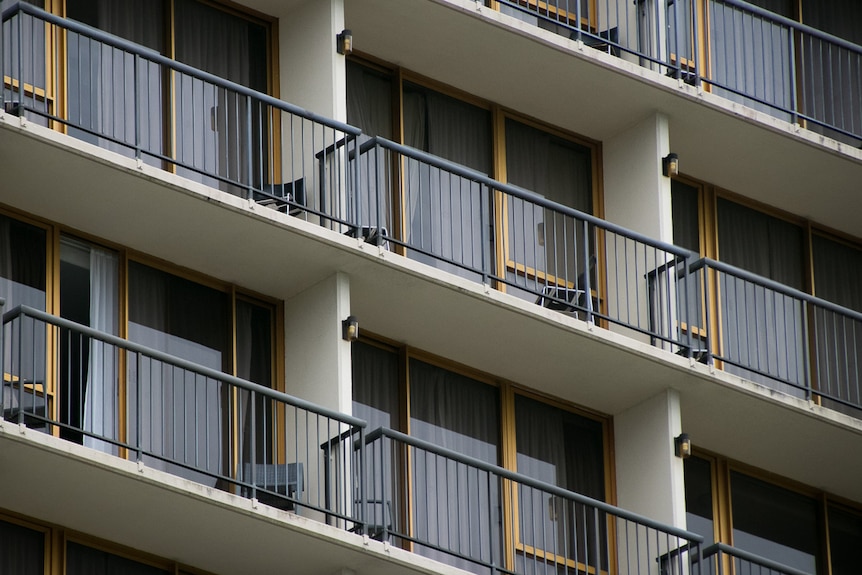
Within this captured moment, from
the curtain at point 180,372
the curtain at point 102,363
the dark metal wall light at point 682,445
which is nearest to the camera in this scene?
the curtain at point 102,363

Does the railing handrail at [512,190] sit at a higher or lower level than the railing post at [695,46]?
lower

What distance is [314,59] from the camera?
27.8 meters

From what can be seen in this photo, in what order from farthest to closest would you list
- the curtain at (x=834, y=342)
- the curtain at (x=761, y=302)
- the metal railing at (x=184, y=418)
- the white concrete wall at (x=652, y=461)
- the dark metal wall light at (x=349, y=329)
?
the curtain at (x=834, y=342)
the curtain at (x=761, y=302)
the white concrete wall at (x=652, y=461)
the dark metal wall light at (x=349, y=329)
the metal railing at (x=184, y=418)

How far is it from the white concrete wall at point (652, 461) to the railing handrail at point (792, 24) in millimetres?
4722

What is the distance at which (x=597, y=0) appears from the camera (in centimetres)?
3020

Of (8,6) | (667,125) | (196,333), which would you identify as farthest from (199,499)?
(667,125)

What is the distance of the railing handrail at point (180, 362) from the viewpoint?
24516 mm

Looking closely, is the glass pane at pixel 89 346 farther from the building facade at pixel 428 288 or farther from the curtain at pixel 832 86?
the curtain at pixel 832 86

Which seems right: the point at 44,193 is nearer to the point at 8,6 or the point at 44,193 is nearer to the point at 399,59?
the point at 8,6

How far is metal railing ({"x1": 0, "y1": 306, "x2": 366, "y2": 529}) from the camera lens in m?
25.1

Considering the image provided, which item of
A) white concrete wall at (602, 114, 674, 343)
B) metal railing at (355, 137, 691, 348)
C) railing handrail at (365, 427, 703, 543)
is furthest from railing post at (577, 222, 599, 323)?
railing handrail at (365, 427, 703, 543)

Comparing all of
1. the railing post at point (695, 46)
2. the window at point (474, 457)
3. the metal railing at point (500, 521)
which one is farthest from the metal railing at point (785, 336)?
the metal railing at point (500, 521)

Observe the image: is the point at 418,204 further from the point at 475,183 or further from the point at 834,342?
the point at 834,342

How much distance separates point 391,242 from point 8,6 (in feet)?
14.3
